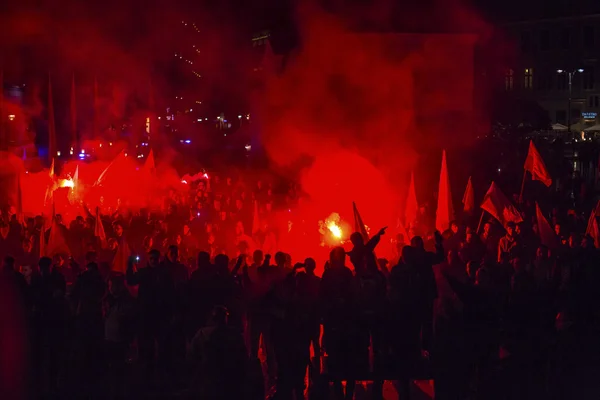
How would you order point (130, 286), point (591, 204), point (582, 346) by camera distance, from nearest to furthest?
point (130, 286)
point (582, 346)
point (591, 204)

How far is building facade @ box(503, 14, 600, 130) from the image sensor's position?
5994cm

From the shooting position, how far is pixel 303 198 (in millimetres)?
15016

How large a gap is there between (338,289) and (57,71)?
2610 centimetres

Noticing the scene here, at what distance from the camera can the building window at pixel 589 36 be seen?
60.0 m

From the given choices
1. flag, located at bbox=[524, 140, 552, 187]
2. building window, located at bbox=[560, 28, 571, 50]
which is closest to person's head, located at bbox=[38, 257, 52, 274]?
flag, located at bbox=[524, 140, 552, 187]

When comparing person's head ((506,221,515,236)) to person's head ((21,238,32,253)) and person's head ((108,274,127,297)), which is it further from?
person's head ((21,238,32,253))

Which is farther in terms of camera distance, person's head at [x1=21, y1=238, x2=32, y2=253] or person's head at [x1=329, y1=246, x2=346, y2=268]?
person's head at [x1=21, y1=238, x2=32, y2=253]

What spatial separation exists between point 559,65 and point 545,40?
2274 millimetres

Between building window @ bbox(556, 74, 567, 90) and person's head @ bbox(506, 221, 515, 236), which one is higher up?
building window @ bbox(556, 74, 567, 90)

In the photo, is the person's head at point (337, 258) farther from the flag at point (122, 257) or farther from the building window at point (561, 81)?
the building window at point (561, 81)

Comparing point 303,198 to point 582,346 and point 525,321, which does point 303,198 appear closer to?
point 582,346

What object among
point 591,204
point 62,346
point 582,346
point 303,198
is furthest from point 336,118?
point 62,346

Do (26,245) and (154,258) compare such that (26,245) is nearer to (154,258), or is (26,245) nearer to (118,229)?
(118,229)

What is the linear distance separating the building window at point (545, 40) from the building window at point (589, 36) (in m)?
2.58
